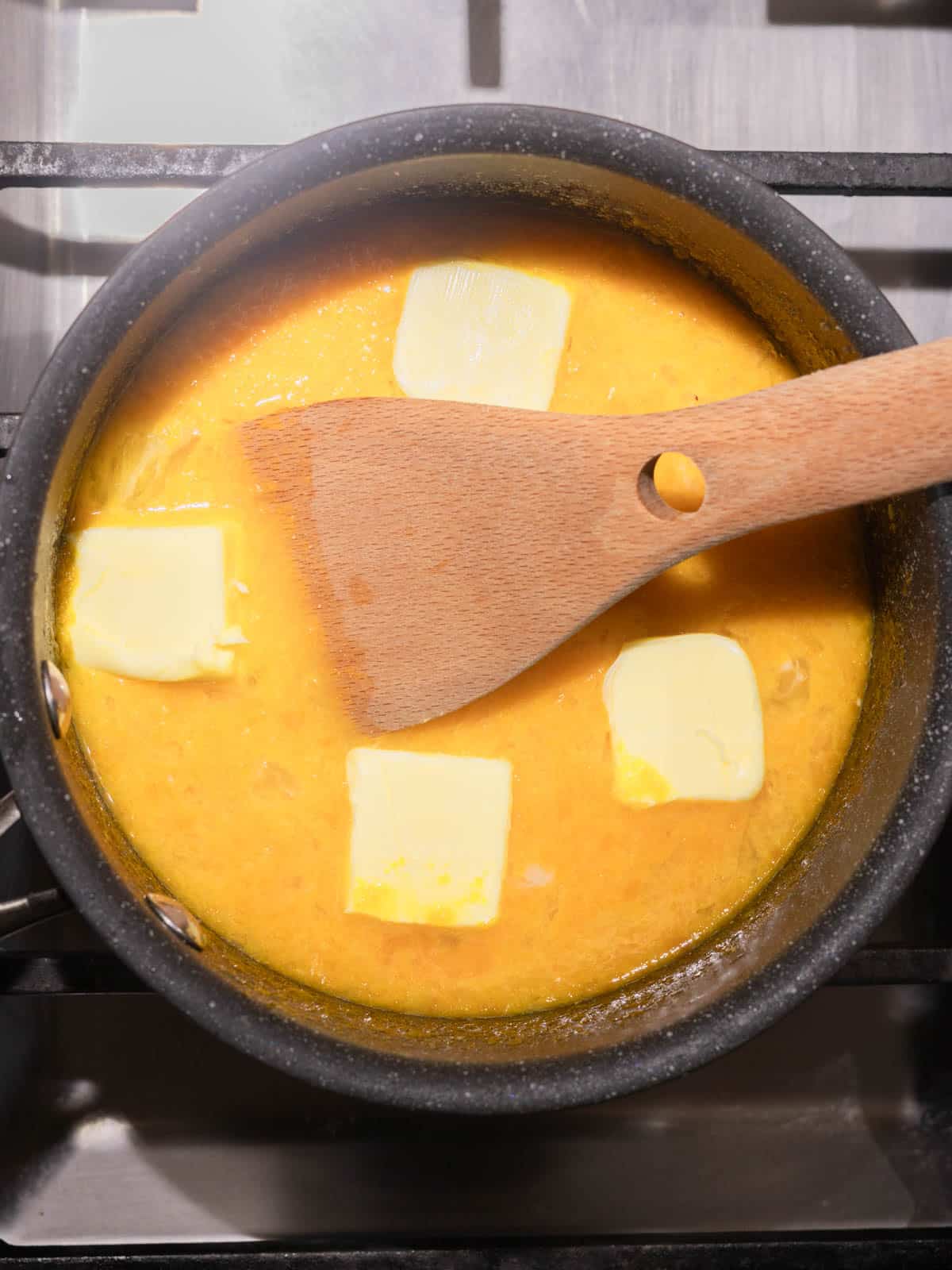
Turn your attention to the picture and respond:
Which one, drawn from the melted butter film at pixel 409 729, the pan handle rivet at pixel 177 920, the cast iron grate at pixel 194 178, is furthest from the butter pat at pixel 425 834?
the cast iron grate at pixel 194 178

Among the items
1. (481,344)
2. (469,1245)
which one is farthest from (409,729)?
(469,1245)

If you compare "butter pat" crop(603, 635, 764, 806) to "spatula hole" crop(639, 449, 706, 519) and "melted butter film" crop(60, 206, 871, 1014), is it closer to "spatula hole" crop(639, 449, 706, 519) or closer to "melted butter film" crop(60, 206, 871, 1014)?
"melted butter film" crop(60, 206, 871, 1014)

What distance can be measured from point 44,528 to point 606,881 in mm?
595

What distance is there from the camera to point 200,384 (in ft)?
3.57

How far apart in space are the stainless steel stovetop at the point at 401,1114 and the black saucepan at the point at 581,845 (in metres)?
0.25

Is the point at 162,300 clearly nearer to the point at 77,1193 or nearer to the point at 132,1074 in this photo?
the point at 132,1074

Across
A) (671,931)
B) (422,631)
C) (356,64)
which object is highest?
(356,64)

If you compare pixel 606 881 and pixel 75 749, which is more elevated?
pixel 75 749

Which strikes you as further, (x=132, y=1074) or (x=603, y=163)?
(x=132, y=1074)

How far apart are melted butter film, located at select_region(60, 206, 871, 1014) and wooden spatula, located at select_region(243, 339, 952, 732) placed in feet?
0.16

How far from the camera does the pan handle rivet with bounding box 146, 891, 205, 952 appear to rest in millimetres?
996

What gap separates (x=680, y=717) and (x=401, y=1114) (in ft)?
1.79

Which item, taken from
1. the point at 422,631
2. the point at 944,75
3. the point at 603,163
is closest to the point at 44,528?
the point at 422,631

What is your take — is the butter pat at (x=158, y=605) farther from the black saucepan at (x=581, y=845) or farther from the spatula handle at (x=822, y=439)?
the spatula handle at (x=822, y=439)
